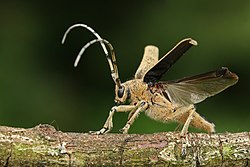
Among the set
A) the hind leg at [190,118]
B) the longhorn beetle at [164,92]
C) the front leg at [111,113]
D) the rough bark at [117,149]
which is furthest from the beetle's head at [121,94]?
the rough bark at [117,149]

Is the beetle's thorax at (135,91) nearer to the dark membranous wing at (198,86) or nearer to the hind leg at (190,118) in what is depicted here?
the dark membranous wing at (198,86)

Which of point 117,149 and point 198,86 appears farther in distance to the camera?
point 198,86

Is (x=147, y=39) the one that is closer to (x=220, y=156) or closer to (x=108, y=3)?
(x=108, y=3)

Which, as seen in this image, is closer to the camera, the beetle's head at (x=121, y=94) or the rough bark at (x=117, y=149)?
the rough bark at (x=117, y=149)

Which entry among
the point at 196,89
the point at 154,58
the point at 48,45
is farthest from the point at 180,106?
the point at 48,45

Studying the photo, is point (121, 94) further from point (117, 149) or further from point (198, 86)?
point (117, 149)

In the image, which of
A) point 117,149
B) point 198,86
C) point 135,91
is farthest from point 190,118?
point 117,149

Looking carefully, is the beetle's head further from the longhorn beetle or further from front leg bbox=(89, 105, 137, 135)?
front leg bbox=(89, 105, 137, 135)
